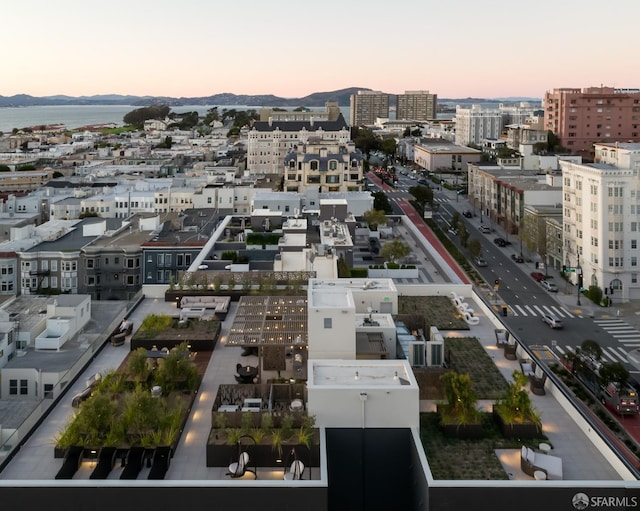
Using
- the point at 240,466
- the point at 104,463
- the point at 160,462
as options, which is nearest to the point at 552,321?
the point at 240,466

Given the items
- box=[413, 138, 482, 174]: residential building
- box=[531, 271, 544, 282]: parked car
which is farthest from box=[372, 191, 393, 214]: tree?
box=[413, 138, 482, 174]: residential building

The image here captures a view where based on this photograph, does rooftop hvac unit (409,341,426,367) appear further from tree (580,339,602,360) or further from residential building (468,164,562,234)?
residential building (468,164,562,234)

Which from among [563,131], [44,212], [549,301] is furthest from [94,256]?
[563,131]

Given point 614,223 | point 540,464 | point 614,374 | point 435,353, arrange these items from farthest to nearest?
point 614,223 → point 614,374 → point 435,353 → point 540,464

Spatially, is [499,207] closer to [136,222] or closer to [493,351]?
[136,222]

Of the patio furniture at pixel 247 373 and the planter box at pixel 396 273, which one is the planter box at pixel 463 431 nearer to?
the patio furniture at pixel 247 373

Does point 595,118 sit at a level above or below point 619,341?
above

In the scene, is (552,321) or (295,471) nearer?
(295,471)

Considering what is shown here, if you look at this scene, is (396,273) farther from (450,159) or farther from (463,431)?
(450,159)
